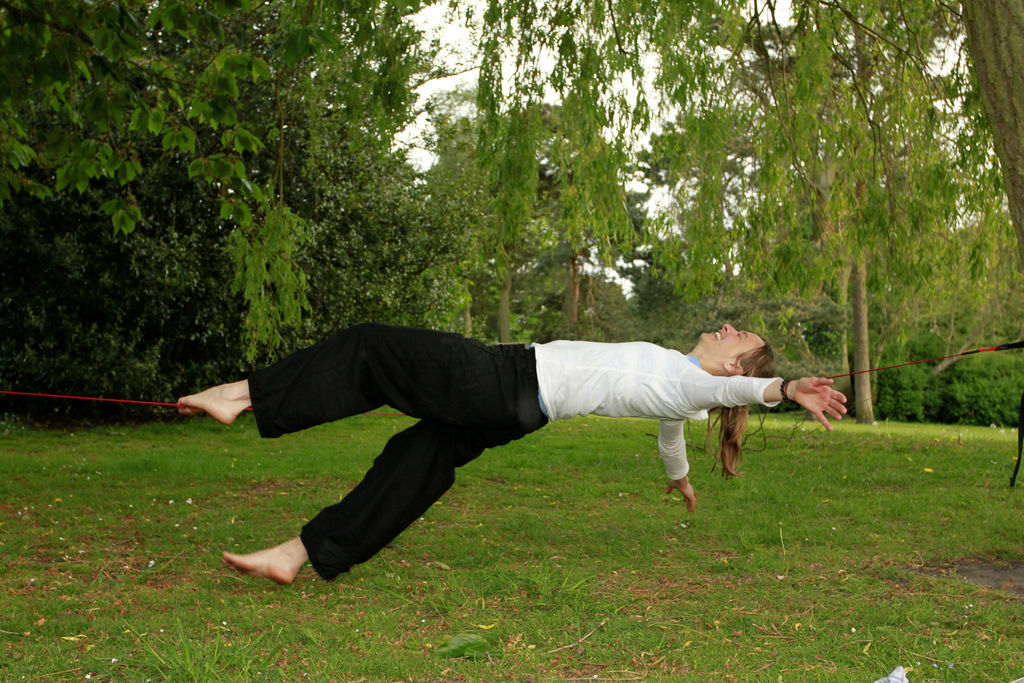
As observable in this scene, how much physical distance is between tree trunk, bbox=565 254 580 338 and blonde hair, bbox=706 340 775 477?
76.2ft

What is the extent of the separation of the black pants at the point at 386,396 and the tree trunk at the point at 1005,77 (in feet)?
6.94

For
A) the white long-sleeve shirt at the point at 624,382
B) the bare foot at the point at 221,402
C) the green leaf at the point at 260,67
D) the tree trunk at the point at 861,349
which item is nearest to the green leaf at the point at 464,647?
the white long-sleeve shirt at the point at 624,382

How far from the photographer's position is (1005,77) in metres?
3.57

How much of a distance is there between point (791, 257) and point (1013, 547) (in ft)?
8.75

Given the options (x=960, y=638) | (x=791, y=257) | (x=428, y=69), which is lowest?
(x=960, y=638)

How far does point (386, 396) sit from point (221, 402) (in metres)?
0.61

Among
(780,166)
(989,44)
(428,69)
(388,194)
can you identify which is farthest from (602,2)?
(428,69)

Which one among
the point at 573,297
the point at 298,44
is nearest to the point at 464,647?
the point at 298,44

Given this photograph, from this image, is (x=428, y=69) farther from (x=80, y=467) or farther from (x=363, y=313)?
(x=80, y=467)

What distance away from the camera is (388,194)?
44.0 ft

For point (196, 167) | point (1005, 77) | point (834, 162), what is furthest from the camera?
point (834, 162)

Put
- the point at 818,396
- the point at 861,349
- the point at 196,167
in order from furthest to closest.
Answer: the point at 861,349 → the point at 196,167 → the point at 818,396

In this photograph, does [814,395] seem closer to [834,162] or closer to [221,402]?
[221,402]

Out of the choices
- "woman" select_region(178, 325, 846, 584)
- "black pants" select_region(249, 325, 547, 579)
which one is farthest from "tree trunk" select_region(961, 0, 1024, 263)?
"black pants" select_region(249, 325, 547, 579)
